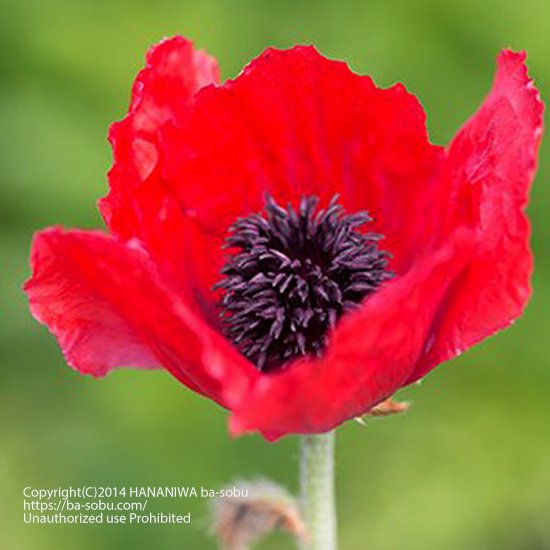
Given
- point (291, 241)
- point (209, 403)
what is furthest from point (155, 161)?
point (209, 403)

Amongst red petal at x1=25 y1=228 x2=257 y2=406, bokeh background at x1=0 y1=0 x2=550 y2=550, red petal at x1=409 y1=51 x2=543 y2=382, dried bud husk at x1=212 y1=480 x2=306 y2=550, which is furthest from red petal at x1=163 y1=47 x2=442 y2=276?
bokeh background at x1=0 y1=0 x2=550 y2=550

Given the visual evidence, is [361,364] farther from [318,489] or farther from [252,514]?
[252,514]

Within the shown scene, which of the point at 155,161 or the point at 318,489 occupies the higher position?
the point at 155,161

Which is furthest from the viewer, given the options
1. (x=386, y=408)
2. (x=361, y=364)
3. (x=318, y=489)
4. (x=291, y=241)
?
(x=291, y=241)

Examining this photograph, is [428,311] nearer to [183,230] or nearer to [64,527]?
[183,230]

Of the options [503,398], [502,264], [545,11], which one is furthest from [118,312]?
[545,11]

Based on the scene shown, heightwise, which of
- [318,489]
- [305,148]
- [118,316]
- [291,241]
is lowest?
[318,489]

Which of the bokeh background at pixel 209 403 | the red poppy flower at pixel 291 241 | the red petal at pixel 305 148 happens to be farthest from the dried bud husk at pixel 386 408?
the bokeh background at pixel 209 403

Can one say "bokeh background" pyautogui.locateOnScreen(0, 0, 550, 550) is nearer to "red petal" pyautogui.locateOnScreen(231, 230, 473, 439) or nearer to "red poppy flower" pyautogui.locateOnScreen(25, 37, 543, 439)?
"red poppy flower" pyautogui.locateOnScreen(25, 37, 543, 439)
